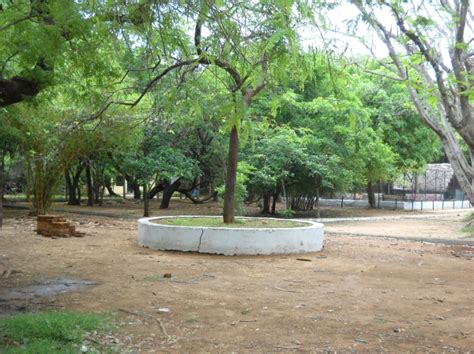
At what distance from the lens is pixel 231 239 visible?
10852mm

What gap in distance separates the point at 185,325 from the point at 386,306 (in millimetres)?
2658

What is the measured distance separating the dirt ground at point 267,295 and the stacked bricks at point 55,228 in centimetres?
75

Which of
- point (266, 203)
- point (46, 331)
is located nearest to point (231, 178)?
point (46, 331)

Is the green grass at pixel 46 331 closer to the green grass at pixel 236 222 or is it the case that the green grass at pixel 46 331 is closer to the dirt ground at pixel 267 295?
the dirt ground at pixel 267 295

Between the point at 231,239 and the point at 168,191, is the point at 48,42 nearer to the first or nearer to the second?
the point at 231,239

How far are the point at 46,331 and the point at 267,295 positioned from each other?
10.5 ft

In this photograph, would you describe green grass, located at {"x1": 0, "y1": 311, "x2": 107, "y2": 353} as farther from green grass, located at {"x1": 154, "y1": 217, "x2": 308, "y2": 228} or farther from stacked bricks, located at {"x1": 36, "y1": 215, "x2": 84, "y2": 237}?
stacked bricks, located at {"x1": 36, "y1": 215, "x2": 84, "y2": 237}

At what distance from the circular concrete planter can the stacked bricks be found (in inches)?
133

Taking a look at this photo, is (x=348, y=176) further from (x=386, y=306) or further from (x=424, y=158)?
(x=386, y=306)

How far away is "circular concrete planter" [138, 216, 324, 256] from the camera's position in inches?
428

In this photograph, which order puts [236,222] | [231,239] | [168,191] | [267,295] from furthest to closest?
Result: [168,191] < [236,222] < [231,239] < [267,295]

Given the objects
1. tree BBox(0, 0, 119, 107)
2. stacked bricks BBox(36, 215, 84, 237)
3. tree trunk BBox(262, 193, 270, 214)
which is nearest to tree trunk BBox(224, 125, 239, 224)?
tree BBox(0, 0, 119, 107)

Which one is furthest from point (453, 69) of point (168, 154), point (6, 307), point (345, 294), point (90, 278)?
point (168, 154)

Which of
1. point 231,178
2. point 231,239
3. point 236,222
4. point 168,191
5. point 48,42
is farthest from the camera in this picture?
point 168,191
